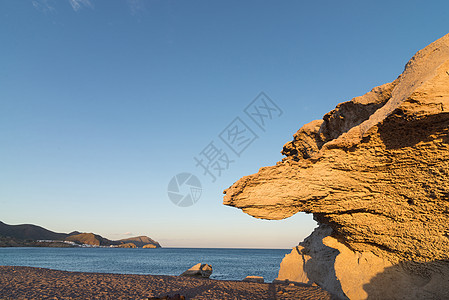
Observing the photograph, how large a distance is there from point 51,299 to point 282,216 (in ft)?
30.2

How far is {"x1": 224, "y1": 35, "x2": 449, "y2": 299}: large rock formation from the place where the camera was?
14.8 ft

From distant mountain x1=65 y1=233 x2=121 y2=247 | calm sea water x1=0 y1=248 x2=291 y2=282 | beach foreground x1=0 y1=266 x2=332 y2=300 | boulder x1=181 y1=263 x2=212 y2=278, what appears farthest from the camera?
distant mountain x1=65 y1=233 x2=121 y2=247

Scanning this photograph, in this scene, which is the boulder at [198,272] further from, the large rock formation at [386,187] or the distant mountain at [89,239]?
the distant mountain at [89,239]

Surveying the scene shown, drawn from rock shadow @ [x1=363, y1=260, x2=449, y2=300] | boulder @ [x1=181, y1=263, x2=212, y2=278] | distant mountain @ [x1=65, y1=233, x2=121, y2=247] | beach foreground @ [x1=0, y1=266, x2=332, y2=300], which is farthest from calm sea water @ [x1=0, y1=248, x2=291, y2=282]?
distant mountain @ [x1=65, y1=233, x2=121, y2=247]

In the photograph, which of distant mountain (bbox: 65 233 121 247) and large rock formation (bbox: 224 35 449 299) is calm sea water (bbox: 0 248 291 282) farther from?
distant mountain (bbox: 65 233 121 247)

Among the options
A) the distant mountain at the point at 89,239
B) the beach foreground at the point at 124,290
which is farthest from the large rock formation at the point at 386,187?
the distant mountain at the point at 89,239

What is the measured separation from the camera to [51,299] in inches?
351

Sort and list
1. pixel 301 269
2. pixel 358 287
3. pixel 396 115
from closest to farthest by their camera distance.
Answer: pixel 396 115, pixel 358 287, pixel 301 269

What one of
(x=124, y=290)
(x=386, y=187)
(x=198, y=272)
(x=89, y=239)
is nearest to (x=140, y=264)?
(x=198, y=272)

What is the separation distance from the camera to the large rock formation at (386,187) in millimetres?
4508

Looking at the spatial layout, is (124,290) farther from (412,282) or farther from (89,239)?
(89,239)

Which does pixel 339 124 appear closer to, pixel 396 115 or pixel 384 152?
pixel 384 152

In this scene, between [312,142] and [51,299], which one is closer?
[51,299]

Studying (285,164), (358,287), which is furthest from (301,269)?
(285,164)
